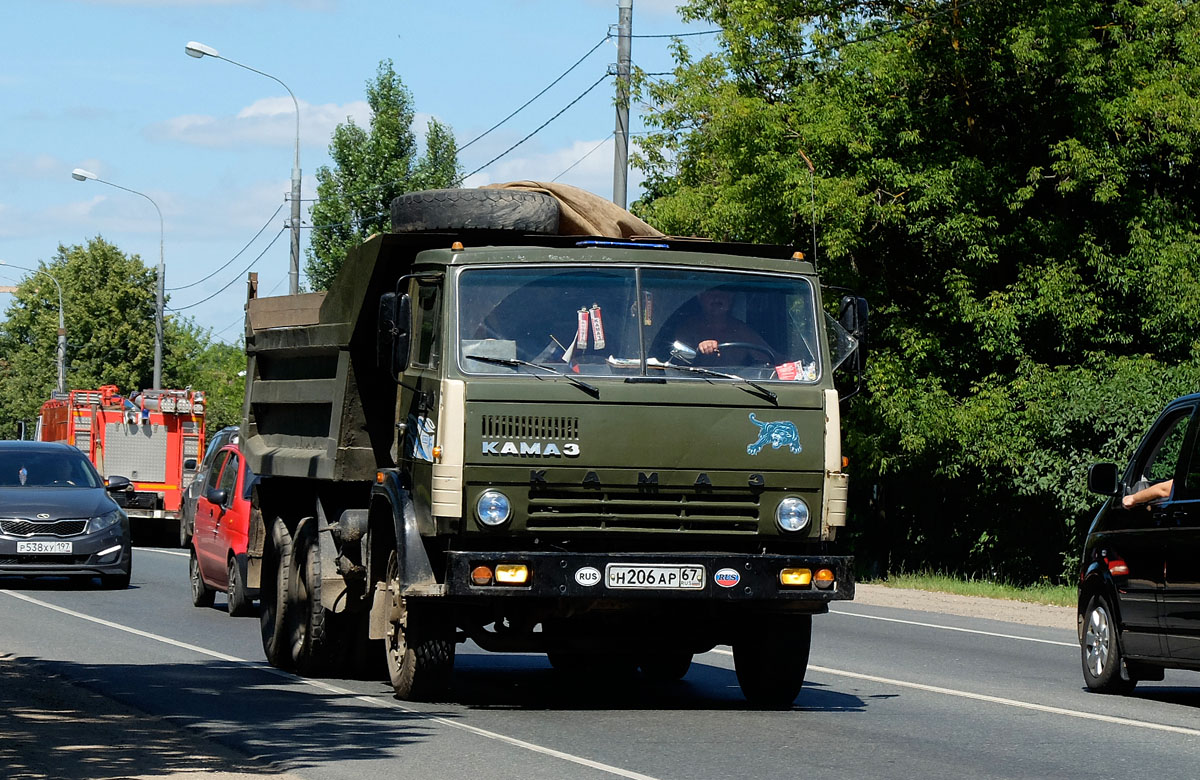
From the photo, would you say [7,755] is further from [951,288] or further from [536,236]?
[951,288]

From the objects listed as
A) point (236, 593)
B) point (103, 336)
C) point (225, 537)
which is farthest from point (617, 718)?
point (103, 336)

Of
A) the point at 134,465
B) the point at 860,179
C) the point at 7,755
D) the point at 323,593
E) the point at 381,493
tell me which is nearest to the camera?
the point at 7,755

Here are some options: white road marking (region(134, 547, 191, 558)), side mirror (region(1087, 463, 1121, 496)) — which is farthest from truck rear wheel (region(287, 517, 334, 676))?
white road marking (region(134, 547, 191, 558))

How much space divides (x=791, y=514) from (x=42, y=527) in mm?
12834

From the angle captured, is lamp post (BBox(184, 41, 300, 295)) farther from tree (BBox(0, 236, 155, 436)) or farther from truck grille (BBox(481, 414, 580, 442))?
tree (BBox(0, 236, 155, 436))

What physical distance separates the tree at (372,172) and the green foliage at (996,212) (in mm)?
29255

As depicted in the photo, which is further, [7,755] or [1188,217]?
[1188,217]

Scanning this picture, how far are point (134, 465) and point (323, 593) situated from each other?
24485mm

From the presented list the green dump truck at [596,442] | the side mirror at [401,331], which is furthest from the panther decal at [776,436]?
the side mirror at [401,331]

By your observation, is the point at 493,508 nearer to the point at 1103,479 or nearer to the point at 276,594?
the point at 276,594

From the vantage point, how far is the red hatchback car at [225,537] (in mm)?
17859

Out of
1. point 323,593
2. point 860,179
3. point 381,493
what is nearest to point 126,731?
point 381,493

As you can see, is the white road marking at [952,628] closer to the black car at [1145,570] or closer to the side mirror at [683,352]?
the black car at [1145,570]

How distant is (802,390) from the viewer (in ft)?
33.7
